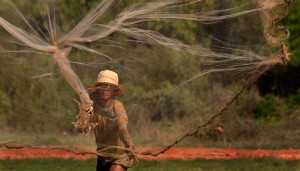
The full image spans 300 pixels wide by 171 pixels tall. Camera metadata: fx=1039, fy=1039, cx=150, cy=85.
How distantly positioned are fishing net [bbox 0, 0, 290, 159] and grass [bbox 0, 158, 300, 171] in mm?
4837

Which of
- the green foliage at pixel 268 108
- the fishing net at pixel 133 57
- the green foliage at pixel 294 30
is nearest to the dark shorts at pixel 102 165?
the fishing net at pixel 133 57

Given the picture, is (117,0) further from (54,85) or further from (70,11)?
(70,11)

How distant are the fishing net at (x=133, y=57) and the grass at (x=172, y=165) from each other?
484cm

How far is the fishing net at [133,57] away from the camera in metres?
10.5

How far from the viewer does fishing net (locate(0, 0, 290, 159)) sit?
1048 centimetres

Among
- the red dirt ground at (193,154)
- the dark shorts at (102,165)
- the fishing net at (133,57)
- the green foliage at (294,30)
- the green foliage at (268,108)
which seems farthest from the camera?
the green foliage at (294,30)

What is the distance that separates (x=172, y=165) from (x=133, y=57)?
6786mm

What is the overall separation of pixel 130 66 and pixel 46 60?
0.91 m

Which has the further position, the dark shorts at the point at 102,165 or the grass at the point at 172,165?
the grass at the point at 172,165

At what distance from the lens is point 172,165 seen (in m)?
17.4

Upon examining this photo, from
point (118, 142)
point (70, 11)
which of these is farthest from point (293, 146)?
point (118, 142)

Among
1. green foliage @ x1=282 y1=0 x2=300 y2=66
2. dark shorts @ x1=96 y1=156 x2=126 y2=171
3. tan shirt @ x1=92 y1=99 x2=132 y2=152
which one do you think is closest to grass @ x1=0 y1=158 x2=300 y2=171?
dark shorts @ x1=96 y1=156 x2=126 y2=171

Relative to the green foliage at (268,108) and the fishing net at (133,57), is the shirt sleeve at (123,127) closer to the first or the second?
the fishing net at (133,57)

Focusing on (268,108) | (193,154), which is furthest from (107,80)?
(268,108)
